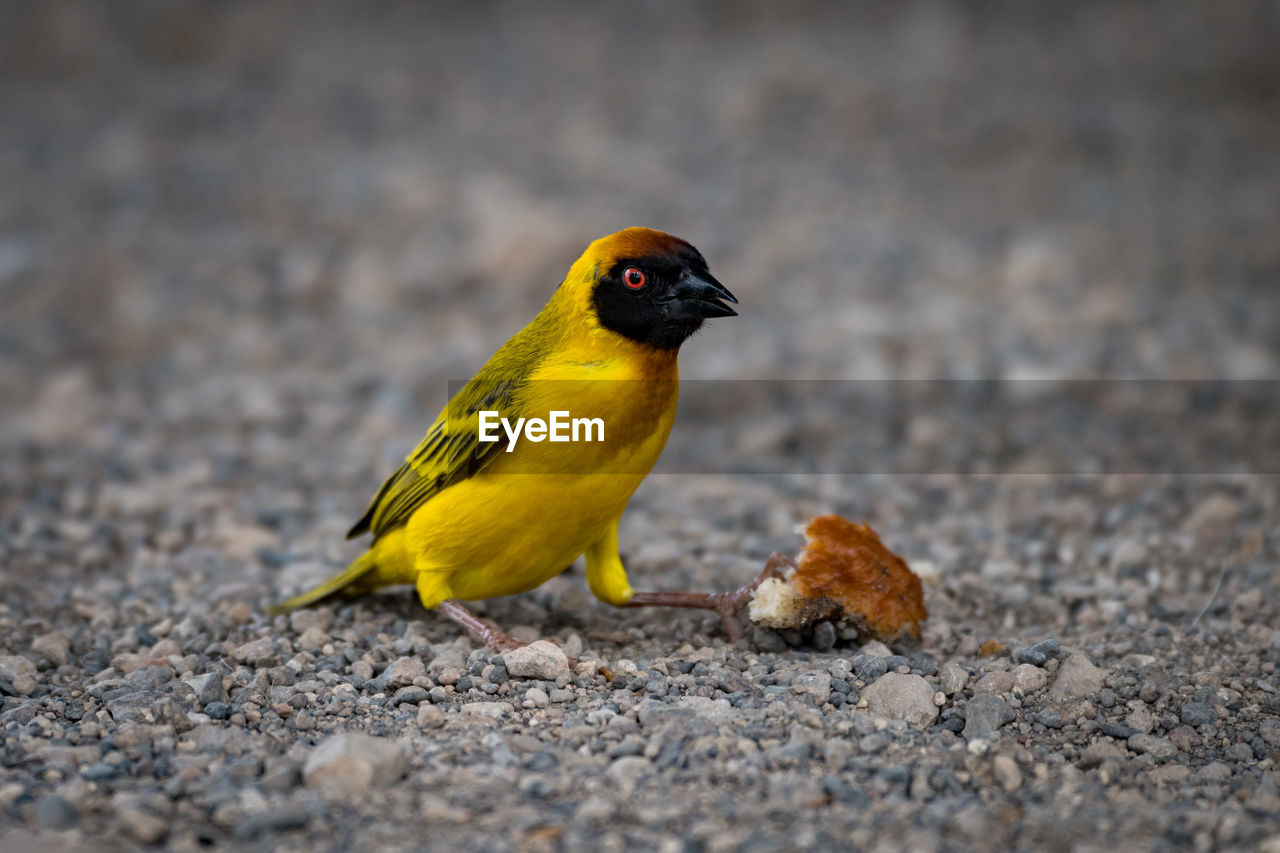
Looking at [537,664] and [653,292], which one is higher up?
[653,292]

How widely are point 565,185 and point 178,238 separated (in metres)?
3.58

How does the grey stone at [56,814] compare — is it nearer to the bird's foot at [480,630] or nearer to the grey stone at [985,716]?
the bird's foot at [480,630]

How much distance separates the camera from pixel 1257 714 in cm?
386

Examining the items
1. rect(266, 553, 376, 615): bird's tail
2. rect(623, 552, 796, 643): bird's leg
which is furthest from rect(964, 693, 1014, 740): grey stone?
rect(266, 553, 376, 615): bird's tail

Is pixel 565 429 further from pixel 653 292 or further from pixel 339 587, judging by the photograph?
pixel 339 587

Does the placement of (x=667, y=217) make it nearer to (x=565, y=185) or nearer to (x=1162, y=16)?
(x=565, y=185)

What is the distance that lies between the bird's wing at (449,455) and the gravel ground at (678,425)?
0.48m

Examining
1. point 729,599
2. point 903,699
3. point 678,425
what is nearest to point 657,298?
point 729,599

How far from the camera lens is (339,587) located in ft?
16.2

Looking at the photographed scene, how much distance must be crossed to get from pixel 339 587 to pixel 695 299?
75.4 inches

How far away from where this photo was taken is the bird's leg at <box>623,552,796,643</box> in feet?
15.0

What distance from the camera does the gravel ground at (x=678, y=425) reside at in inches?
132

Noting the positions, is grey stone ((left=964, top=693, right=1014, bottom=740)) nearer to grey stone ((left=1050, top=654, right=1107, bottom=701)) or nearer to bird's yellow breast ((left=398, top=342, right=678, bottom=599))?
grey stone ((left=1050, top=654, right=1107, bottom=701))

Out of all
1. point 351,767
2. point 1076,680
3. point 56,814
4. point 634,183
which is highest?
point 634,183
